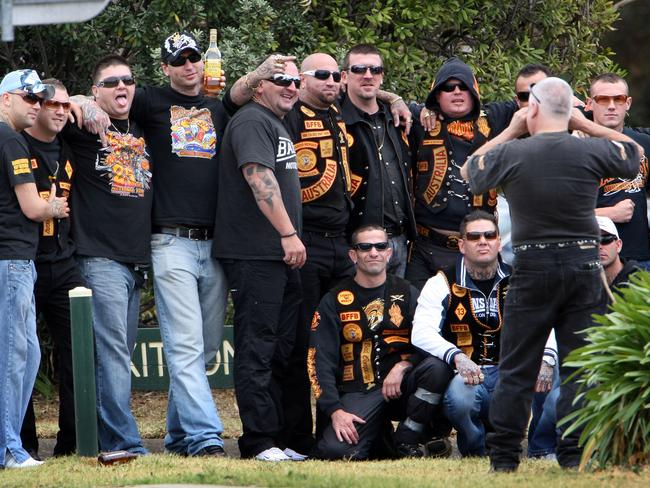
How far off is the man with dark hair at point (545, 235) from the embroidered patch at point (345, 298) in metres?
1.94

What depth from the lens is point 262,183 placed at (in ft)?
26.2

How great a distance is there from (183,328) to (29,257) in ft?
3.66

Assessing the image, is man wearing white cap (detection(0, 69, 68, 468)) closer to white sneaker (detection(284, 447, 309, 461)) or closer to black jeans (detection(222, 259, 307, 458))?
black jeans (detection(222, 259, 307, 458))

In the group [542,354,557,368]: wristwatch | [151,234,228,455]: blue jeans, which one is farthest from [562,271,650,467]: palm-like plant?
[151,234,228,455]: blue jeans

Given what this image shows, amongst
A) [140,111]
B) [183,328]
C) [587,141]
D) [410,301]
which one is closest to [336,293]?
[410,301]

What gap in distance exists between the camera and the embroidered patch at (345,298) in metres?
8.59

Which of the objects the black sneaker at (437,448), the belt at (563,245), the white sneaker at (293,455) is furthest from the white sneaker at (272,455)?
the belt at (563,245)

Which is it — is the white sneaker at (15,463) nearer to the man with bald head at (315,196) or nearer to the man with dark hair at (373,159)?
the man with bald head at (315,196)

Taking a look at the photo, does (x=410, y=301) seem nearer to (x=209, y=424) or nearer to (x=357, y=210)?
(x=357, y=210)

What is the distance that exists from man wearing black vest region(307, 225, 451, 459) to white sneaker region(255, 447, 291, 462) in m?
0.43

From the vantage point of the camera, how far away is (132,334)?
27.9ft

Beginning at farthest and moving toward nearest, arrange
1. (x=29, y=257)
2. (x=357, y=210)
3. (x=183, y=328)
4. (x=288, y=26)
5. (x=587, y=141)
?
(x=288, y=26), (x=357, y=210), (x=183, y=328), (x=29, y=257), (x=587, y=141)

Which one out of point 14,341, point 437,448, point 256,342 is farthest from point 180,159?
point 437,448

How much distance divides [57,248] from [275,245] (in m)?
1.36
